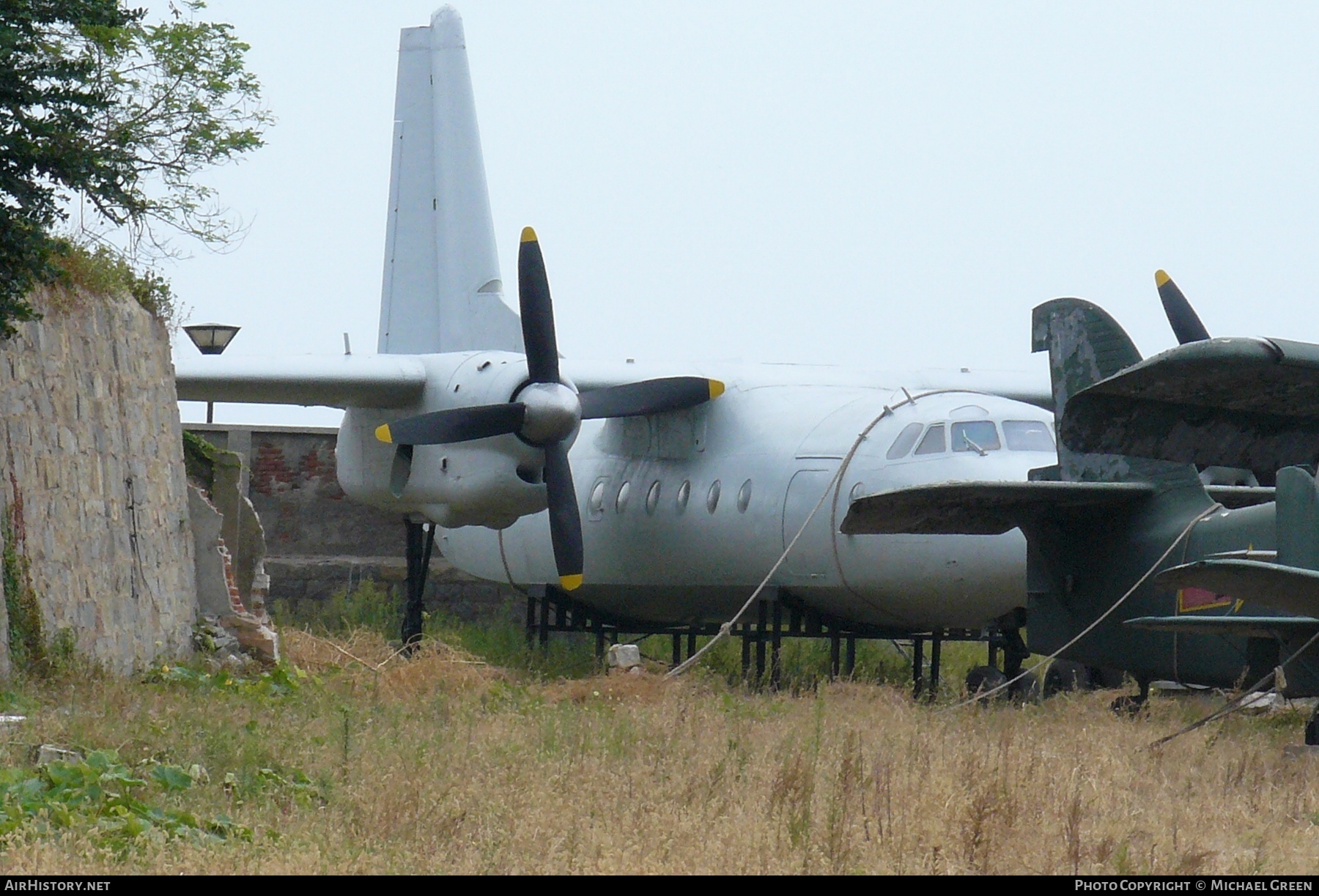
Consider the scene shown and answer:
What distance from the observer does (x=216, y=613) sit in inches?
508

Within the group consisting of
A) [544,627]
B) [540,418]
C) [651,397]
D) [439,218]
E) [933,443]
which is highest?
[439,218]

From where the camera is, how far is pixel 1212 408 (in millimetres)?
7730

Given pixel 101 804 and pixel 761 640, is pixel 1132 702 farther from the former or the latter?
pixel 101 804

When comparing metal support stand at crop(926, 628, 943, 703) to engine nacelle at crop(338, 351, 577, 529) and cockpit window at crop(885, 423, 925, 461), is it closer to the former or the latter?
cockpit window at crop(885, 423, 925, 461)

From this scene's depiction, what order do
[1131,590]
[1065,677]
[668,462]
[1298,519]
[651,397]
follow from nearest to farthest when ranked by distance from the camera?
Answer: [1298,519]
[1131,590]
[1065,677]
[651,397]
[668,462]

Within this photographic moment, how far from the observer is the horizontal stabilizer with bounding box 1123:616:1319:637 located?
8.07m

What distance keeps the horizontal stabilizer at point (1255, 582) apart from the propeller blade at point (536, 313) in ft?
26.2

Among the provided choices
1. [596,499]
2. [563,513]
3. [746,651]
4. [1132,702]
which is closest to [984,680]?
[1132,702]

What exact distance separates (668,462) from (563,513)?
5.28 ft

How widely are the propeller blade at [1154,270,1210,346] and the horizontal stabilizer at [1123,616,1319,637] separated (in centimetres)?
432

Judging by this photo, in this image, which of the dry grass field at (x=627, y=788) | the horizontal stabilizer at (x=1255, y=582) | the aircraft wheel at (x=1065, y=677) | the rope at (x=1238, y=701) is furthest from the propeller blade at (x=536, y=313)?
the horizontal stabilizer at (x=1255, y=582)

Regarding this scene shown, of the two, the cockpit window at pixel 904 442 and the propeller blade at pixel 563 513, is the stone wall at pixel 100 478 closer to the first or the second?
the propeller blade at pixel 563 513

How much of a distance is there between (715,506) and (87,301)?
590 cm

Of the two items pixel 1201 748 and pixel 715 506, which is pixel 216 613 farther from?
pixel 1201 748
